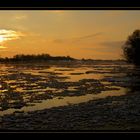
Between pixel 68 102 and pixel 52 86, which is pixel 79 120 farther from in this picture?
pixel 52 86

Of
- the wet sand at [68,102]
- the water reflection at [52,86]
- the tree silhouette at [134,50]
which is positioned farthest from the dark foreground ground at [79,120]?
the tree silhouette at [134,50]

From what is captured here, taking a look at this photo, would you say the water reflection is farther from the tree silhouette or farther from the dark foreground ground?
the dark foreground ground

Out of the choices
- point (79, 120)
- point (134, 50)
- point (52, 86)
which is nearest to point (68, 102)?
point (52, 86)

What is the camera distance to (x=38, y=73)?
730 cm

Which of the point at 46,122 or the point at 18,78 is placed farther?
the point at 18,78

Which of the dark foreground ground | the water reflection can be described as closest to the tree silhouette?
the water reflection

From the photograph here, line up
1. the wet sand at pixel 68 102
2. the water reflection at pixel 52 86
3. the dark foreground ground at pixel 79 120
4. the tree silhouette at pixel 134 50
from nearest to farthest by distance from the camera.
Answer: the dark foreground ground at pixel 79 120, the wet sand at pixel 68 102, the water reflection at pixel 52 86, the tree silhouette at pixel 134 50

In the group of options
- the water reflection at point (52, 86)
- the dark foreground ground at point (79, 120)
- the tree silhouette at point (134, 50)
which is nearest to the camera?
the dark foreground ground at point (79, 120)

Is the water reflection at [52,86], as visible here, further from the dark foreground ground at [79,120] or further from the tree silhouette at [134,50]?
the dark foreground ground at [79,120]
